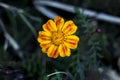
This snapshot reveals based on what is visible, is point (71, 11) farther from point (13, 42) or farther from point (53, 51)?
point (53, 51)

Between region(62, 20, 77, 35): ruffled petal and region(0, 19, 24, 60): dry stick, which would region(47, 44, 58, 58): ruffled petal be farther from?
region(0, 19, 24, 60): dry stick

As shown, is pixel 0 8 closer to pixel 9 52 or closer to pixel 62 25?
pixel 9 52

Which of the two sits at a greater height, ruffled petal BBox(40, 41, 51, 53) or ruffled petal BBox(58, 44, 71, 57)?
ruffled petal BBox(40, 41, 51, 53)

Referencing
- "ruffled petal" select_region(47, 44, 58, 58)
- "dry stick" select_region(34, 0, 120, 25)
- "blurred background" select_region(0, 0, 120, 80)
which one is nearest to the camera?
"ruffled petal" select_region(47, 44, 58, 58)

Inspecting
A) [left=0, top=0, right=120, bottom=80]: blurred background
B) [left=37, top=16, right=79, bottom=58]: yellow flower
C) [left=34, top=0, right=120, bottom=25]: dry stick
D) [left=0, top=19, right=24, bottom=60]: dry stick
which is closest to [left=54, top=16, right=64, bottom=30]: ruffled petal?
[left=37, top=16, right=79, bottom=58]: yellow flower

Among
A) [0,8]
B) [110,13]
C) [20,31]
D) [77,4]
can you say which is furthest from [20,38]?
[110,13]

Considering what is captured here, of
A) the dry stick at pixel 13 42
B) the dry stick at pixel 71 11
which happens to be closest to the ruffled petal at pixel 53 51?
the dry stick at pixel 13 42

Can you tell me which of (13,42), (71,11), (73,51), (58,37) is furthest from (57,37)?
(71,11)

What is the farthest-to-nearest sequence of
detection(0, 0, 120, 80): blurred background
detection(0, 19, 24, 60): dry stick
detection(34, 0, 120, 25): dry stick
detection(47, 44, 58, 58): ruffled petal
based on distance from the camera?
1. detection(34, 0, 120, 25): dry stick
2. detection(0, 19, 24, 60): dry stick
3. detection(0, 0, 120, 80): blurred background
4. detection(47, 44, 58, 58): ruffled petal
